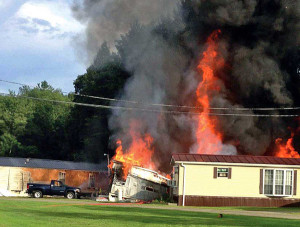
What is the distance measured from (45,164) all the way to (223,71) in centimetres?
2191

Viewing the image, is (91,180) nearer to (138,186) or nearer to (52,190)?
(52,190)

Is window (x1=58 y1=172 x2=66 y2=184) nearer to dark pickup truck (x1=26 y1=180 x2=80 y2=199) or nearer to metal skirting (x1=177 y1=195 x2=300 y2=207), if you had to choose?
dark pickup truck (x1=26 y1=180 x2=80 y2=199)

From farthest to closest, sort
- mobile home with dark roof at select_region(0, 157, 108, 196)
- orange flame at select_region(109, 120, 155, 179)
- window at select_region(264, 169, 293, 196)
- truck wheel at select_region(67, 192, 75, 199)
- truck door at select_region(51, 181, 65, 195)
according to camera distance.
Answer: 1. mobile home with dark roof at select_region(0, 157, 108, 196)
2. orange flame at select_region(109, 120, 155, 179)
3. truck wheel at select_region(67, 192, 75, 199)
4. truck door at select_region(51, 181, 65, 195)
5. window at select_region(264, 169, 293, 196)

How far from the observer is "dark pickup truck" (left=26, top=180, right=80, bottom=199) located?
1979 inches

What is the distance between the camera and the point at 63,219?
74.4 feet

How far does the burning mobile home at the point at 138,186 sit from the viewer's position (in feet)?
145

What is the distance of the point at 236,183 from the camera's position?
39094mm

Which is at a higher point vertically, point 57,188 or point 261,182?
point 261,182

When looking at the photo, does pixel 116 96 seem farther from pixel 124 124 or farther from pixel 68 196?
pixel 68 196

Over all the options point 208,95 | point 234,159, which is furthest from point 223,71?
point 234,159

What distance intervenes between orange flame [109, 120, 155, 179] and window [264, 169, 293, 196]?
17056 millimetres

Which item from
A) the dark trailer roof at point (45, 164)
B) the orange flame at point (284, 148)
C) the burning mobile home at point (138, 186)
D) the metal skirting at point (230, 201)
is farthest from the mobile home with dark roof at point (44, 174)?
the metal skirting at point (230, 201)

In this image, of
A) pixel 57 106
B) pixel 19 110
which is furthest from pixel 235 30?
pixel 57 106

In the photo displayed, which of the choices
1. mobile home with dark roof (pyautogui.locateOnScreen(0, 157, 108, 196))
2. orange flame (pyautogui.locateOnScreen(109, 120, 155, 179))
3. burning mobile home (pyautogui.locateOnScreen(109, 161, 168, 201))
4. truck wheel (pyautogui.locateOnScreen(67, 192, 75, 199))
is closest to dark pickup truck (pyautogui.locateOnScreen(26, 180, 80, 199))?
truck wheel (pyautogui.locateOnScreen(67, 192, 75, 199))
